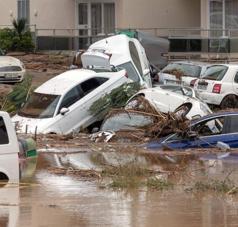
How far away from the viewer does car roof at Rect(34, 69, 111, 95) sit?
70.1 feet

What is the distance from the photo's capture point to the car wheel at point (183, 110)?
1915 centimetres

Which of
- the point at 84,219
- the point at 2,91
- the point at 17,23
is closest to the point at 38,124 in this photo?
the point at 2,91

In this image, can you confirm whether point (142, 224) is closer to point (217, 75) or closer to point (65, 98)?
point (65, 98)

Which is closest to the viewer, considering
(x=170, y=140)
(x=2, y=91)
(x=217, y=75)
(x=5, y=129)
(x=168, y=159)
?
(x=5, y=129)

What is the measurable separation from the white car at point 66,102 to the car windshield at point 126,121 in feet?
3.50

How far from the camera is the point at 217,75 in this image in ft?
81.6

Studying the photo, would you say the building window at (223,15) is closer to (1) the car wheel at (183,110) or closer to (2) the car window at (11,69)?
(2) the car window at (11,69)

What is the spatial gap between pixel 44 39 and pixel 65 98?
20.9 m

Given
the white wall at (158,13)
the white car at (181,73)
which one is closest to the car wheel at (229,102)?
the white car at (181,73)

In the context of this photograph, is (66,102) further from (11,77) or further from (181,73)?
(11,77)

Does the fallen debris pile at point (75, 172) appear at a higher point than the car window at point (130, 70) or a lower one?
lower

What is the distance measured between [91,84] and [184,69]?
5.85 metres

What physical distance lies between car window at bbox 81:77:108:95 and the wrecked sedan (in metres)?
4.04

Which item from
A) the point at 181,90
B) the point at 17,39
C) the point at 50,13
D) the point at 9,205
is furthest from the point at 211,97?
the point at 50,13
